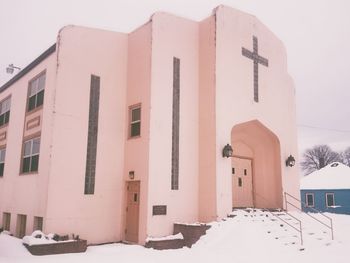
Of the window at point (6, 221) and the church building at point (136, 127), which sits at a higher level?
the church building at point (136, 127)

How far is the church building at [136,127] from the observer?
1448 centimetres

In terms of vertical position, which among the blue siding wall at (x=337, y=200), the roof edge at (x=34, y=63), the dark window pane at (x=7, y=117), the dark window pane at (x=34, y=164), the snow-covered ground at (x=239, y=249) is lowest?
the snow-covered ground at (x=239, y=249)

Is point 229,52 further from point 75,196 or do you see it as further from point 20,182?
point 20,182

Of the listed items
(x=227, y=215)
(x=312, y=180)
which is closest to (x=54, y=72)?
(x=227, y=215)

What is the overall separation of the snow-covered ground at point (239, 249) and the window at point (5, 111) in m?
8.67

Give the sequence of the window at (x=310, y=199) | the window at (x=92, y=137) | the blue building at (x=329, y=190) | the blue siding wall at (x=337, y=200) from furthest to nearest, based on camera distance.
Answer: the window at (x=310, y=199), the blue building at (x=329, y=190), the blue siding wall at (x=337, y=200), the window at (x=92, y=137)

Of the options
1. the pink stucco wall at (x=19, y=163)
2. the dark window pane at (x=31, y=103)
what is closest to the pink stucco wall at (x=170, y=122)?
the pink stucco wall at (x=19, y=163)

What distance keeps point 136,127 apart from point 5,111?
9.14 metres

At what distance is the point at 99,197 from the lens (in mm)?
15039

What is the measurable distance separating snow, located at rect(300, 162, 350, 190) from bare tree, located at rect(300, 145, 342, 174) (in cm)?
3998

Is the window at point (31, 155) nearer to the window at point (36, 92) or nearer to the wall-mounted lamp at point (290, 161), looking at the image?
the window at point (36, 92)

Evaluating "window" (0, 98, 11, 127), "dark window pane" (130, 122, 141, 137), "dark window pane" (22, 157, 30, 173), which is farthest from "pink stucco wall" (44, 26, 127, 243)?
"window" (0, 98, 11, 127)

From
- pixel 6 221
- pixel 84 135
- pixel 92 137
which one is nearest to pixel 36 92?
pixel 84 135

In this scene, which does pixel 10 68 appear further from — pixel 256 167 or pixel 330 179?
pixel 330 179
